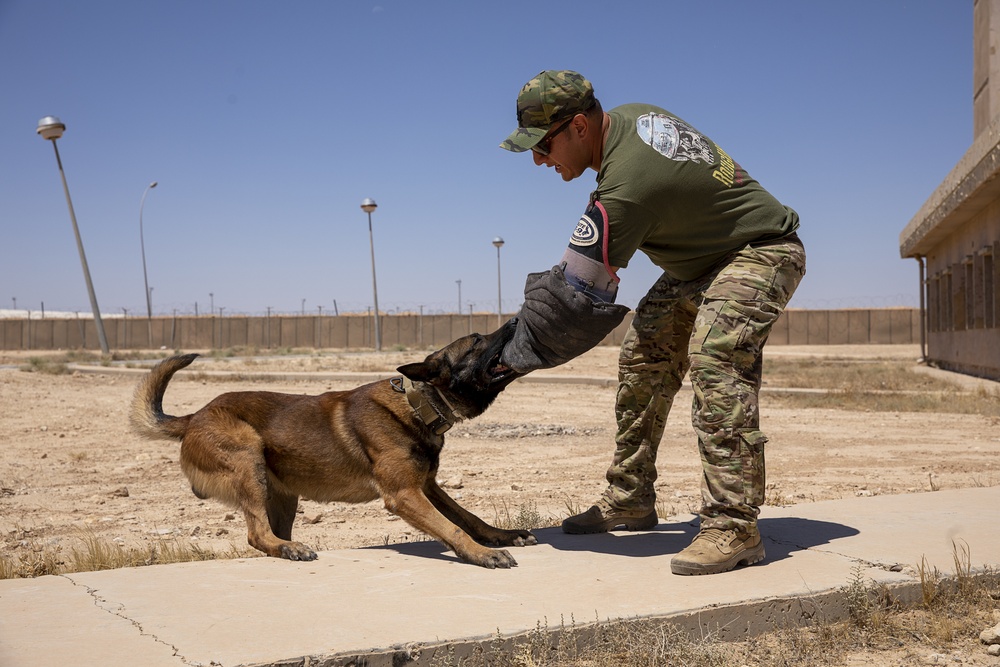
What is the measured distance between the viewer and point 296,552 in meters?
4.09

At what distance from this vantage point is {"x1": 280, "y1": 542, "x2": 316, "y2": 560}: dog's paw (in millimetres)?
4082

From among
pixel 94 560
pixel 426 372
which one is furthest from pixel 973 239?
pixel 94 560

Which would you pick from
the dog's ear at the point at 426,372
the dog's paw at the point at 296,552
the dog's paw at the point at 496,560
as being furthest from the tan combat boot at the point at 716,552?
the dog's paw at the point at 296,552

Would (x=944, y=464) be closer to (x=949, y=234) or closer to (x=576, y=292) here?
(x=576, y=292)

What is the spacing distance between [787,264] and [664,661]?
6.11 ft

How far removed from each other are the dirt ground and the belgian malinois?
62cm

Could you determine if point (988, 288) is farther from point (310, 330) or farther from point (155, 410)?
point (310, 330)

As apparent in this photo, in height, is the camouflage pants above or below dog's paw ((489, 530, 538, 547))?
above

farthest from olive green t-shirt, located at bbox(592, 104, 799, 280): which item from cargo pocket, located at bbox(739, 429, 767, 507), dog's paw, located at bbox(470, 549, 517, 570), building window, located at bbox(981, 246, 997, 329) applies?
building window, located at bbox(981, 246, 997, 329)

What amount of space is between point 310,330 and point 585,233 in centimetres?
4631

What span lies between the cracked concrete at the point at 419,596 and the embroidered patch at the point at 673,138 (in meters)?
1.78

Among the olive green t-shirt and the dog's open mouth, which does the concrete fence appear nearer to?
the dog's open mouth

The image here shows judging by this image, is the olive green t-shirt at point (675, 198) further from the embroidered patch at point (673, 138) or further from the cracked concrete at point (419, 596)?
the cracked concrete at point (419, 596)

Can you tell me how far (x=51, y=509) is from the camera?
6641 mm
